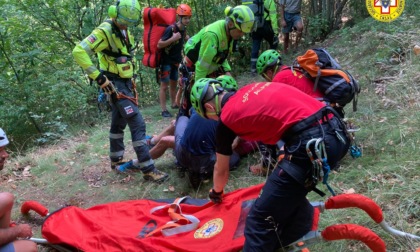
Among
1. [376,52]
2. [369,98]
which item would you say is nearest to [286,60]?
[376,52]

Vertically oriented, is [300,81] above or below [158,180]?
above

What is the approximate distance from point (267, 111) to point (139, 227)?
183 cm

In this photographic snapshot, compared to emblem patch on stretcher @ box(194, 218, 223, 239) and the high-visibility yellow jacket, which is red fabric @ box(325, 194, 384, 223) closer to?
emblem patch on stretcher @ box(194, 218, 223, 239)

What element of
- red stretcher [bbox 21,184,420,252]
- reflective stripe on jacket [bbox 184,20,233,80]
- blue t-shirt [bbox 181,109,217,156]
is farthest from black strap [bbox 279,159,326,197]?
reflective stripe on jacket [bbox 184,20,233,80]

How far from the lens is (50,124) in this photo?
837 centimetres

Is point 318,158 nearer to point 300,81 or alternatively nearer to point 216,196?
point 216,196

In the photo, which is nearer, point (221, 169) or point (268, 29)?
point (221, 169)

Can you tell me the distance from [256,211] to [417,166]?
179cm

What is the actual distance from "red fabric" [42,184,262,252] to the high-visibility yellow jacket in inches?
65.2

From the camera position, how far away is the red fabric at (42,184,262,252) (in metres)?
3.00

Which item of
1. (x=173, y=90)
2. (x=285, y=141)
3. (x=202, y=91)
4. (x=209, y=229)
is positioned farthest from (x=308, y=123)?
(x=173, y=90)

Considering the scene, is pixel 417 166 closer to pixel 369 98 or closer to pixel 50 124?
pixel 369 98

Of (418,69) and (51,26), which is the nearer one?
(418,69)

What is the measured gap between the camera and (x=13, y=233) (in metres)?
3.00
